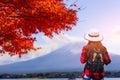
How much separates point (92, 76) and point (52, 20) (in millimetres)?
6374

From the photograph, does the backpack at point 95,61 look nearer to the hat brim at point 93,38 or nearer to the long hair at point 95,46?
the long hair at point 95,46

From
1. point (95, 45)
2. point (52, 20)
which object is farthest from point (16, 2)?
point (95, 45)

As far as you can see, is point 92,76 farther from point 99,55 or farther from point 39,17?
point 39,17

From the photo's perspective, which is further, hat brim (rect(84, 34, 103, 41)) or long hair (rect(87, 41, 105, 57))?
long hair (rect(87, 41, 105, 57))

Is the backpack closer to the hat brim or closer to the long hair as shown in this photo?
the long hair

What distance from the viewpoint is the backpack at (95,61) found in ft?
60.4

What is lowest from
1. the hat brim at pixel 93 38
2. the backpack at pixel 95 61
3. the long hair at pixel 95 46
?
the backpack at pixel 95 61

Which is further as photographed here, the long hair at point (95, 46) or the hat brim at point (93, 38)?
the long hair at point (95, 46)

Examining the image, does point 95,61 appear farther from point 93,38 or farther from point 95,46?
point 93,38

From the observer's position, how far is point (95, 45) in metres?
18.6

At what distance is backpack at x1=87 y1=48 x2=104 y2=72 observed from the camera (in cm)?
1841

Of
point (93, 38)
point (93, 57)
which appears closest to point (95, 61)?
point (93, 57)

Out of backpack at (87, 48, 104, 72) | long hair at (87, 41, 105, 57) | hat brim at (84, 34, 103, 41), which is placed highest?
hat brim at (84, 34, 103, 41)

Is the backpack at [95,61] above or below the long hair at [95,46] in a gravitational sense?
below
